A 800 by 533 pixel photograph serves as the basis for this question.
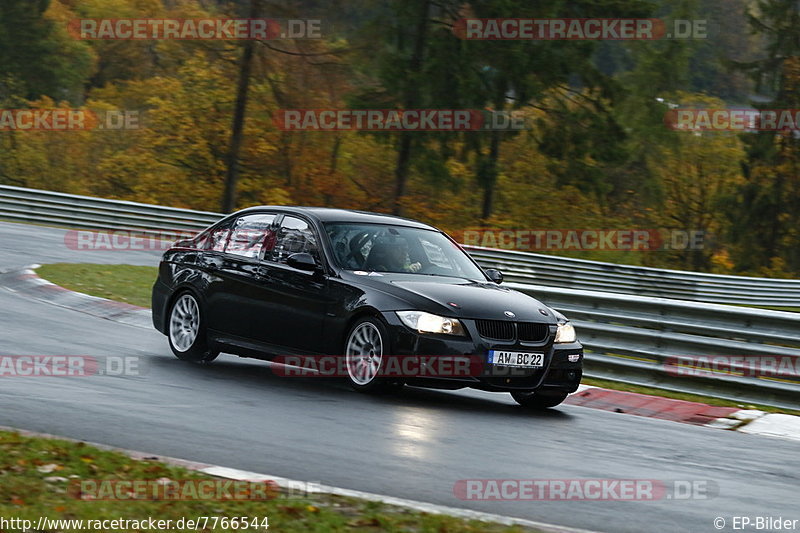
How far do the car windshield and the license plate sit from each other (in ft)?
4.24

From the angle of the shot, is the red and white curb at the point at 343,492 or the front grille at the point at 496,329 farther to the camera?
the front grille at the point at 496,329

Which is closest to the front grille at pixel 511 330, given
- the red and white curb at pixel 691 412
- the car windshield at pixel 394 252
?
the car windshield at pixel 394 252

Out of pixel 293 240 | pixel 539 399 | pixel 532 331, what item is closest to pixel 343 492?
pixel 532 331

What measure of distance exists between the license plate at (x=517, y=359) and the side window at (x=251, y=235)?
2.69 meters

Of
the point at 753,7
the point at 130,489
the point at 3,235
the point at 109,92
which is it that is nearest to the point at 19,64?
the point at 109,92

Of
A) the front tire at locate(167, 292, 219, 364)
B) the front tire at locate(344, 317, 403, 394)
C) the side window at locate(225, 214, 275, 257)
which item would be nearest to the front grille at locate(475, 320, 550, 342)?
the front tire at locate(344, 317, 403, 394)

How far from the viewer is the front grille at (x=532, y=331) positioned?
1000cm

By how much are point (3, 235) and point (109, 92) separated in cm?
4686

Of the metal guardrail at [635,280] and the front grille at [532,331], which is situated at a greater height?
the front grille at [532,331]

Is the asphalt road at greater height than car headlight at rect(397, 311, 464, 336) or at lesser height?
lesser

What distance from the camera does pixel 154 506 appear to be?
5.68m

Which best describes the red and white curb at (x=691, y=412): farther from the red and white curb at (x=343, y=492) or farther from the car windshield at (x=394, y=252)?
the red and white curb at (x=343, y=492)

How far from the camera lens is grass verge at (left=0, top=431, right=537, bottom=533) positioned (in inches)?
214

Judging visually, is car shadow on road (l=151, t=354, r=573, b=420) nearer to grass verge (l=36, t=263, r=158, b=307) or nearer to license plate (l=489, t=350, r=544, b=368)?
license plate (l=489, t=350, r=544, b=368)
